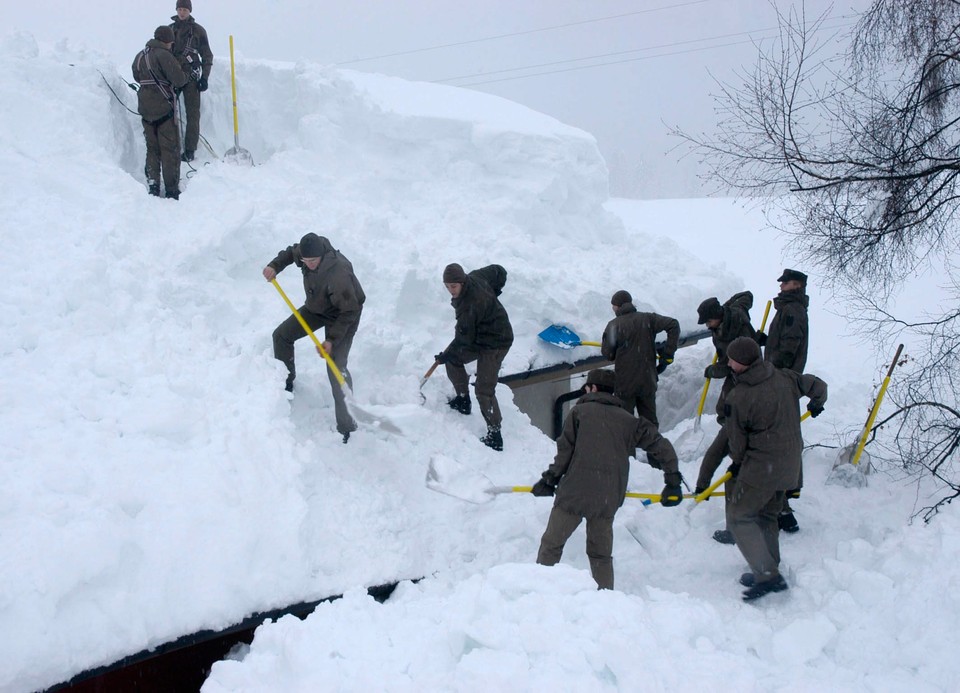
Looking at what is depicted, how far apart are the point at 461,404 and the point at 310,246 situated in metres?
2.04

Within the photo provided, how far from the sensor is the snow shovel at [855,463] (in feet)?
18.2

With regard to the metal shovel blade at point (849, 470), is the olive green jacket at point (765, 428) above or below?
above

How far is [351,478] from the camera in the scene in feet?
16.4

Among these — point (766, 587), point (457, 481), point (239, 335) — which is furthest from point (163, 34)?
point (766, 587)

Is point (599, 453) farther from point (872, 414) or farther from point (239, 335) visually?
point (239, 335)

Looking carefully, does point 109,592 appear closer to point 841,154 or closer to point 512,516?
point 512,516

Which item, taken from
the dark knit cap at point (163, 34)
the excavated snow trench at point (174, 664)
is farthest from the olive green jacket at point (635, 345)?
the dark knit cap at point (163, 34)

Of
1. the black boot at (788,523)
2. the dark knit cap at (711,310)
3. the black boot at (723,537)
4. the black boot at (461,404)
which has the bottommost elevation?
the black boot at (723,537)

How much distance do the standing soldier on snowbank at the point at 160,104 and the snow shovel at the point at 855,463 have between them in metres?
6.83

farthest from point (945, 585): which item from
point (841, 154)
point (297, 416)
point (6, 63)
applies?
point (6, 63)

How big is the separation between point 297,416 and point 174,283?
5.33 ft

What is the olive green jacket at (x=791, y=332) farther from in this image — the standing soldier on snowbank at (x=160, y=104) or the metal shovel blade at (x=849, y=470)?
the standing soldier on snowbank at (x=160, y=104)

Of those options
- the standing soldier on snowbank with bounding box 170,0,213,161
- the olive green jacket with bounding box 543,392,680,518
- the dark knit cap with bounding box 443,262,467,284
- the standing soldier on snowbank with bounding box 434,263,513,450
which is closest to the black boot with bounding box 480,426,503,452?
the standing soldier on snowbank with bounding box 434,263,513,450

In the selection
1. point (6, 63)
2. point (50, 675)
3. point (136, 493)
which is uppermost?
point (6, 63)
